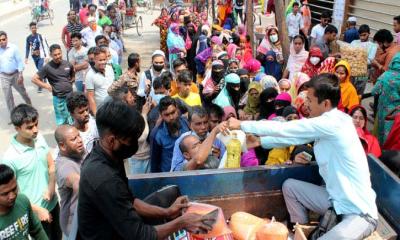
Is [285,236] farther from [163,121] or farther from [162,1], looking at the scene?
[162,1]

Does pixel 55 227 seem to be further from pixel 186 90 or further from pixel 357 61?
pixel 357 61

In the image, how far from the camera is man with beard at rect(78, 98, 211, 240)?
1.71 meters

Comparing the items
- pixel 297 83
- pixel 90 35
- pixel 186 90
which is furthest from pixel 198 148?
pixel 90 35

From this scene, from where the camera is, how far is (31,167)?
312cm

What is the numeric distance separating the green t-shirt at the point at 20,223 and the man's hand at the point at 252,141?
1.62 meters

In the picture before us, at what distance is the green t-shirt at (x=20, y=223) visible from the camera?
8.07ft

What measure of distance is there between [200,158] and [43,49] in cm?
672

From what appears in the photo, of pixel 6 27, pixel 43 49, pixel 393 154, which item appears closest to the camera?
pixel 393 154

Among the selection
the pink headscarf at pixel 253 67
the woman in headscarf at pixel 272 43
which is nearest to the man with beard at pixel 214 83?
the pink headscarf at pixel 253 67

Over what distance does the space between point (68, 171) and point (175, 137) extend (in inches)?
46.6

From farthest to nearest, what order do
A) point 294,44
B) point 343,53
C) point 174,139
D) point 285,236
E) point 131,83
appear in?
point 294,44
point 343,53
point 131,83
point 174,139
point 285,236

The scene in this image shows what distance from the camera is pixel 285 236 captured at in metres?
2.55

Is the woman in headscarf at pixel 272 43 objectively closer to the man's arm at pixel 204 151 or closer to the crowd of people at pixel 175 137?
the crowd of people at pixel 175 137

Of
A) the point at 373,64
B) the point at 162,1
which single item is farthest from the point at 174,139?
the point at 162,1
